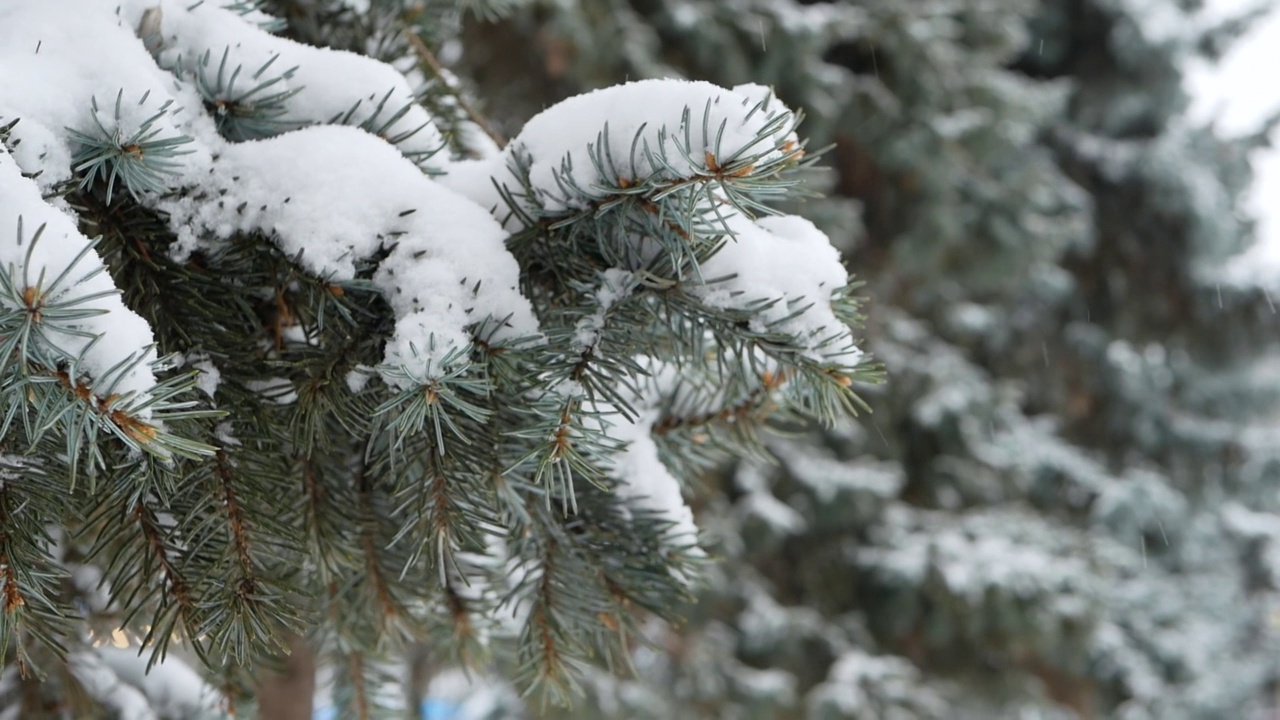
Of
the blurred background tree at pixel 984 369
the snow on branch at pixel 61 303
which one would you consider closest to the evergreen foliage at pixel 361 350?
the snow on branch at pixel 61 303

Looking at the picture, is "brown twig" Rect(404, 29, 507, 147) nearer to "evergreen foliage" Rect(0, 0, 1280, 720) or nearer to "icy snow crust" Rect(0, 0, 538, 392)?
"evergreen foliage" Rect(0, 0, 1280, 720)

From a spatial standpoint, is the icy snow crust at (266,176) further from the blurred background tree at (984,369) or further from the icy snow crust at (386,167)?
the blurred background tree at (984,369)

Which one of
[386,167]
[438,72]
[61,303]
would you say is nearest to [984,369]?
[438,72]

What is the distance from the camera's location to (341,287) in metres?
0.57

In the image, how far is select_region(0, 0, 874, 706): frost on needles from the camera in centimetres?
53

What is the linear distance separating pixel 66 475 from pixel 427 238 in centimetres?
25

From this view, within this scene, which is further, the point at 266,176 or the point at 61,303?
the point at 266,176

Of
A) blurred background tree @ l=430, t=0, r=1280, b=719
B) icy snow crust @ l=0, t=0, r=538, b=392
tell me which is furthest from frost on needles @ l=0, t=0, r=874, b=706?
blurred background tree @ l=430, t=0, r=1280, b=719

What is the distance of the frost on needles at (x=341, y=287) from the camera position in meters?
0.53

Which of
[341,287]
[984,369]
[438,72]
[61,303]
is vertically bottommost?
[61,303]

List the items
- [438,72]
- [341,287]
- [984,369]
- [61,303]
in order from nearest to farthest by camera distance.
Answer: [61,303], [341,287], [438,72], [984,369]

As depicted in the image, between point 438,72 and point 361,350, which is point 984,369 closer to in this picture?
point 438,72

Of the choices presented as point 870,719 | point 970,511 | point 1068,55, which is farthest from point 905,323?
point 1068,55

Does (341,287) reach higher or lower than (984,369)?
lower
